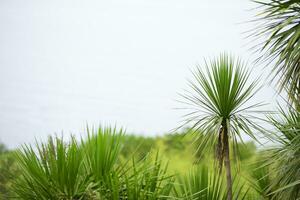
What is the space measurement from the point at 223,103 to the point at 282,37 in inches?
40.4

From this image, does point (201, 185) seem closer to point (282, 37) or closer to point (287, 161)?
point (287, 161)

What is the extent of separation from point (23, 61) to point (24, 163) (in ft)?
595

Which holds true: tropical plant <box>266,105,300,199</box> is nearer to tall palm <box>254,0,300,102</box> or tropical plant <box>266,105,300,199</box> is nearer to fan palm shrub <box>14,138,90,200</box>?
tall palm <box>254,0,300,102</box>

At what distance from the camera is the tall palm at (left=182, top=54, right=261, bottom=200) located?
4.28m

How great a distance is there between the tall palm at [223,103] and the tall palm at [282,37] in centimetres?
51

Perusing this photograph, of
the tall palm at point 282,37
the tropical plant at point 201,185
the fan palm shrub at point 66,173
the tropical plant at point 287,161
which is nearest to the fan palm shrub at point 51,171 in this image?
the fan palm shrub at point 66,173

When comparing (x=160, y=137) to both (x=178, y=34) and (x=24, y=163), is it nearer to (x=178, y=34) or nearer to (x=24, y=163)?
(x=24, y=163)

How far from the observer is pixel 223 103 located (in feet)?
14.1

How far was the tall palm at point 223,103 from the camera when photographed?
4277 millimetres

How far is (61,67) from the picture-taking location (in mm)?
145500

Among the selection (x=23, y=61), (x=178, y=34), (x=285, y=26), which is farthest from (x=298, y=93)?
(x=23, y=61)

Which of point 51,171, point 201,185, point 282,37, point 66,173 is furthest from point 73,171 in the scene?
point 282,37

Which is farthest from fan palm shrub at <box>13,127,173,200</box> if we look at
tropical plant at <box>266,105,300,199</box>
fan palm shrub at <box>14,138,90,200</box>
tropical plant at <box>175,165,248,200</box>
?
tropical plant at <box>266,105,300,199</box>

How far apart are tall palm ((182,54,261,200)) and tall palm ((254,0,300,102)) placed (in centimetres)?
51
